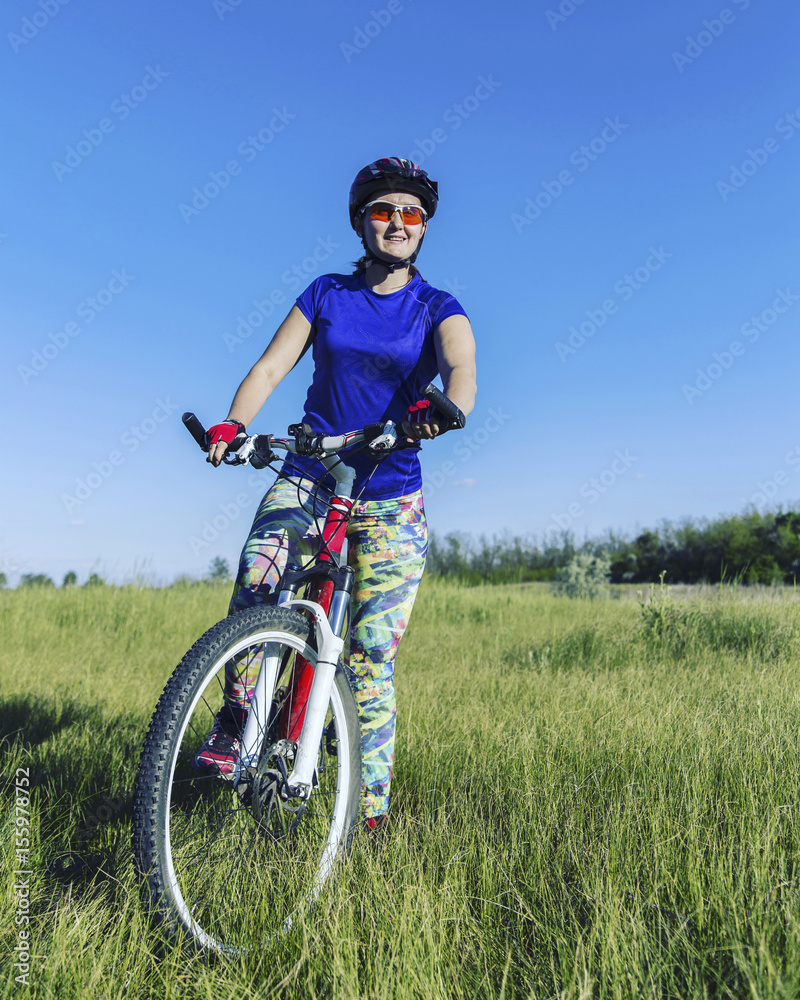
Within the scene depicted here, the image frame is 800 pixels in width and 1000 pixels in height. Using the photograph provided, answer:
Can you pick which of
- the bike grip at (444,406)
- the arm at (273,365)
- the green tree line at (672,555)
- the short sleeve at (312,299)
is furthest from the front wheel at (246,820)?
the green tree line at (672,555)

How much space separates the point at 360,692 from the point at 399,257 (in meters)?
1.71

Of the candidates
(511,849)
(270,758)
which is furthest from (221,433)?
(511,849)

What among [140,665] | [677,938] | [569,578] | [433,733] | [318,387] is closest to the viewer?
[677,938]

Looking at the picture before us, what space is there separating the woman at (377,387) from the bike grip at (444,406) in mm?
509

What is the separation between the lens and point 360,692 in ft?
9.16

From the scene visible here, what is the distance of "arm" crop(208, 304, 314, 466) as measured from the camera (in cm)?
278

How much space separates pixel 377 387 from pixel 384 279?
0.48 meters

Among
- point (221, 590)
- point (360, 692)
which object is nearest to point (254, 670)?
point (360, 692)

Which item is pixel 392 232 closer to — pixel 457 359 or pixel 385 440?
pixel 457 359

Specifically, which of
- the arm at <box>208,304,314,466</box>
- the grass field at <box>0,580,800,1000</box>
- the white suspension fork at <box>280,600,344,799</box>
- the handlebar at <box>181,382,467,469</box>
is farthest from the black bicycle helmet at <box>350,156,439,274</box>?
the grass field at <box>0,580,800,1000</box>

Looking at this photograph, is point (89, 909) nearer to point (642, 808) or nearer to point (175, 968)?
point (175, 968)

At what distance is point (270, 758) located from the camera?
2223 mm

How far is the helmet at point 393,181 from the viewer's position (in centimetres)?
287

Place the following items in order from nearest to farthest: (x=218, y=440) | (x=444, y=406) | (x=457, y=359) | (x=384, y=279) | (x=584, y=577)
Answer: (x=444, y=406)
(x=218, y=440)
(x=457, y=359)
(x=384, y=279)
(x=584, y=577)
